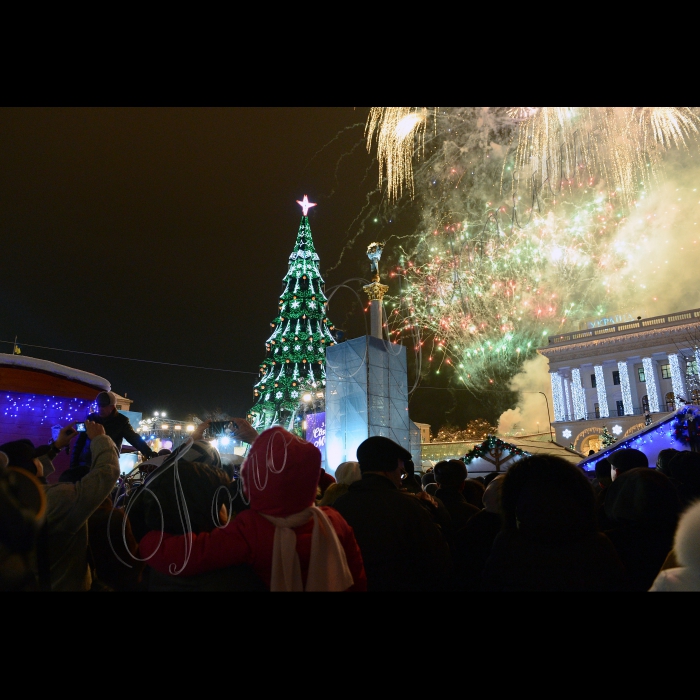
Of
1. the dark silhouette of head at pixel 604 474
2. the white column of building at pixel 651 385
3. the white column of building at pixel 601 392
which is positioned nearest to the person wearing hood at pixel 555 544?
the dark silhouette of head at pixel 604 474

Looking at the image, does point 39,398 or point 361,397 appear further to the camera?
point 361,397

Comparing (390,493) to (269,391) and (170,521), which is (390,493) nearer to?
(170,521)

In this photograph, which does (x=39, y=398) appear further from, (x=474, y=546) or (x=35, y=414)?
(x=474, y=546)

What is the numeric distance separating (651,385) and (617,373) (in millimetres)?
4102

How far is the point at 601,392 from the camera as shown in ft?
162

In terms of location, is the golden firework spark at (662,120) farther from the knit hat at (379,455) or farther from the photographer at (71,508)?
the photographer at (71,508)

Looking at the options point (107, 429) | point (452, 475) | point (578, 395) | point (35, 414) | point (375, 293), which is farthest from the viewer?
point (578, 395)

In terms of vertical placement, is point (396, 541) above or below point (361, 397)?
below

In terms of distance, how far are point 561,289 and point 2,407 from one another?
31.2m

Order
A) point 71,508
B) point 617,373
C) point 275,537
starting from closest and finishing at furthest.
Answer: point 275,537, point 71,508, point 617,373

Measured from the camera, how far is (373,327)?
18.6 metres

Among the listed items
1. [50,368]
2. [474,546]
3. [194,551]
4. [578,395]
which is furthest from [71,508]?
[578,395]
